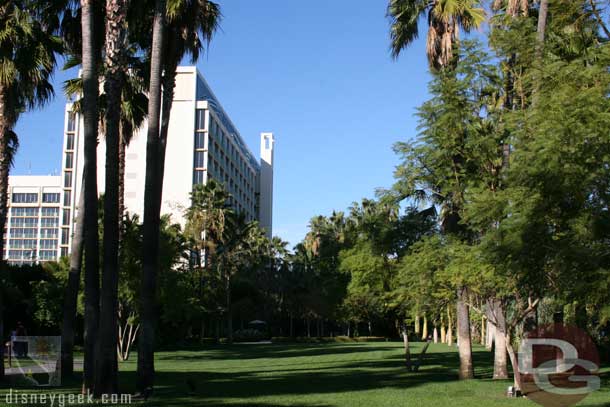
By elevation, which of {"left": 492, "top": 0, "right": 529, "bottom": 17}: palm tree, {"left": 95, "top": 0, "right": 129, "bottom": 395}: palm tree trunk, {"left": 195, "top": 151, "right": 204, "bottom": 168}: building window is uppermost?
{"left": 195, "top": 151, "right": 204, "bottom": 168}: building window

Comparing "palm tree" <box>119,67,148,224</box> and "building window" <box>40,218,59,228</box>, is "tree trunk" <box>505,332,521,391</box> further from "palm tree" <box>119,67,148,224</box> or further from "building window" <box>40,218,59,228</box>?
"building window" <box>40,218,59,228</box>

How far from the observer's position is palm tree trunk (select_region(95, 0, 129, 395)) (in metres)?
14.3

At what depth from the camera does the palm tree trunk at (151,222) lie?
1636cm

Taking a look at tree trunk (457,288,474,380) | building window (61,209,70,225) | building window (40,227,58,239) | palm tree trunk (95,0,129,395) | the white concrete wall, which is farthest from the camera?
building window (40,227,58,239)

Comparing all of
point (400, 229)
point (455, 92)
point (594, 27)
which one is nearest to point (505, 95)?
point (455, 92)

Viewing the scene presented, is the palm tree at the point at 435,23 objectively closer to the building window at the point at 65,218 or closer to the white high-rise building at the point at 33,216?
the building window at the point at 65,218

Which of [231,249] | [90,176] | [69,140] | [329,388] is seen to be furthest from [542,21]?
[69,140]

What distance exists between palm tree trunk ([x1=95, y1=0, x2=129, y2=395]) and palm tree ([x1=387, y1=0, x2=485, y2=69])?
36.0 ft

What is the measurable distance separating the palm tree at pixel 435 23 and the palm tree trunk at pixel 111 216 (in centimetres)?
1099

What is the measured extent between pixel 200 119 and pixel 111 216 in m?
78.4

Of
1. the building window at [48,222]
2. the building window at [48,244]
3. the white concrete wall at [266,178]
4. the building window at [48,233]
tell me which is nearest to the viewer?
the white concrete wall at [266,178]

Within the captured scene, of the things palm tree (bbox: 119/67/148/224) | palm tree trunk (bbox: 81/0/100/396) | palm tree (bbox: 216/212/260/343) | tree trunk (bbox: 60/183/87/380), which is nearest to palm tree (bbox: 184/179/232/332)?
palm tree (bbox: 216/212/260/343)

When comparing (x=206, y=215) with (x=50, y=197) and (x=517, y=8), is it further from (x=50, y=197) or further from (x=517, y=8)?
(x=50, y=197)

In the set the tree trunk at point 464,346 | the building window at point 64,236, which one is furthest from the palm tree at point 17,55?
the building window at point 64,236
